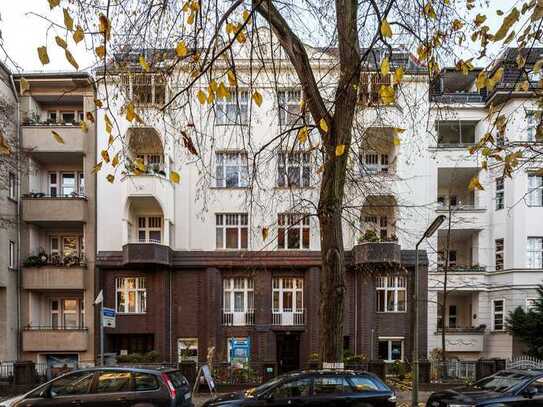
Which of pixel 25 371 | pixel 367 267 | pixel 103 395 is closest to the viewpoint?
pixel 103 395

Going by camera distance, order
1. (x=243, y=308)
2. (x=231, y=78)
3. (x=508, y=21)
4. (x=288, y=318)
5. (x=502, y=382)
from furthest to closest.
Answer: (x=243, y=308)
(x=288, y=318)
(x=502, y=382)
(x=231, y=78)
(x=508, y=21)

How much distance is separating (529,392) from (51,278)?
19.1 meters

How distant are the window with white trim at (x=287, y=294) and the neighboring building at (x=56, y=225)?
28.9 ft

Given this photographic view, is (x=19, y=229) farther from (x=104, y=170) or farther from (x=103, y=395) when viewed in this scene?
(x=103, y=395)

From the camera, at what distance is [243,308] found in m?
20.9

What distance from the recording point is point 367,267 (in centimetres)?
1972

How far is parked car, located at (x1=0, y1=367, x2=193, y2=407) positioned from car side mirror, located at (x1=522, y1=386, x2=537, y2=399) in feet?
25.5

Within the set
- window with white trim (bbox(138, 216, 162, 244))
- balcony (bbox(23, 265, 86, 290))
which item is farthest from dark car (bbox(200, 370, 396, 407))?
window with white trim (bbox(138, 216, 162, 244))

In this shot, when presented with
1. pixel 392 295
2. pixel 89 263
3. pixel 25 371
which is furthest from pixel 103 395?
pixel 392 295

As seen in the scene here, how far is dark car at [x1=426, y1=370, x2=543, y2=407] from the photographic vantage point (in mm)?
9336

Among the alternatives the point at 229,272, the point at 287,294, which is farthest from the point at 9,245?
the point at 287,294

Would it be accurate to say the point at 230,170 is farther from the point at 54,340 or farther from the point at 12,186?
the point at 54,340

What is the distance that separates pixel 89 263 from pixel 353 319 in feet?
43.0

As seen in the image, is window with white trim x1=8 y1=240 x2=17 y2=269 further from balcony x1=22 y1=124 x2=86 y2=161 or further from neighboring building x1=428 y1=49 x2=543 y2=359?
neighboring building x1=428 y1=49 x2=543 y2=359
